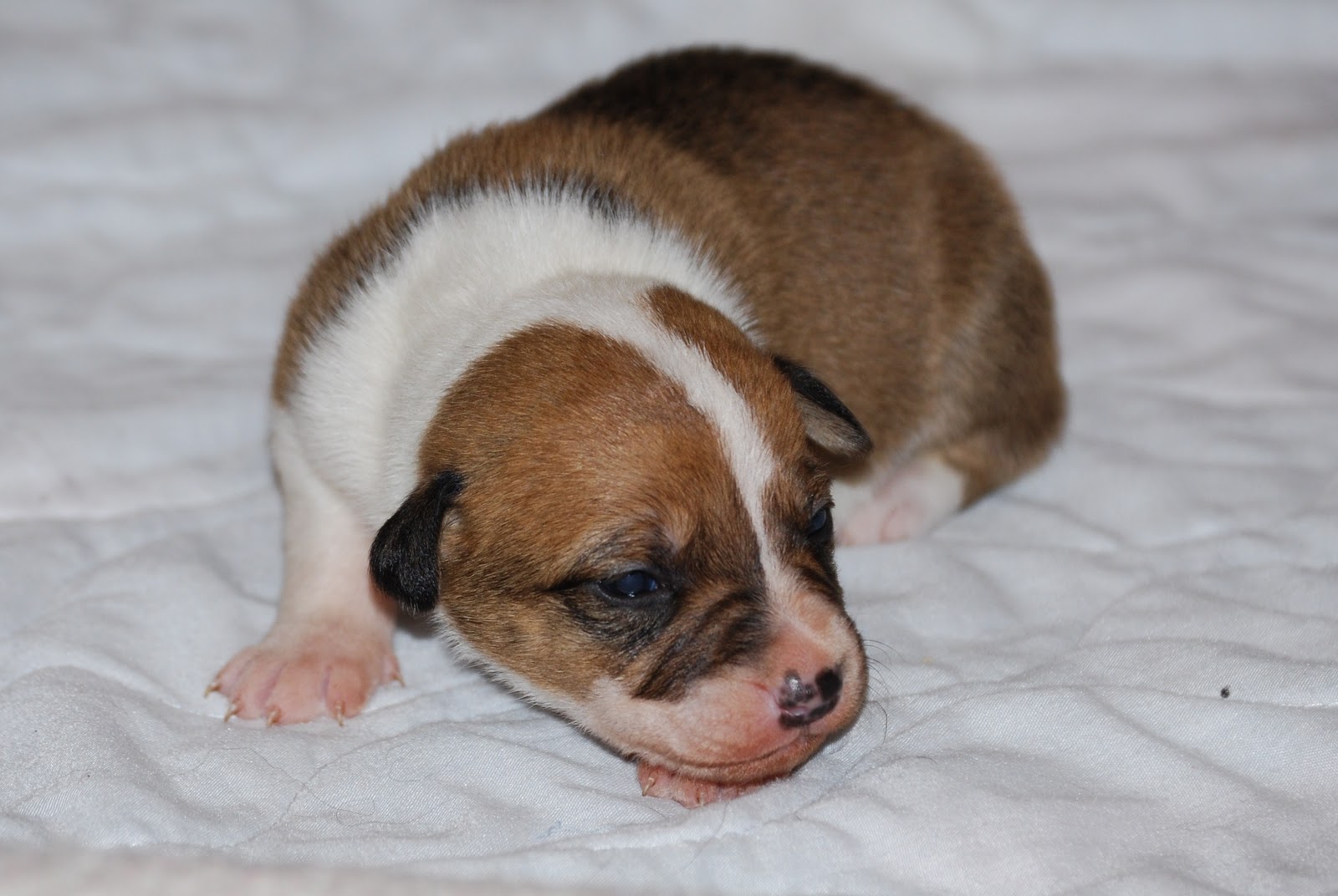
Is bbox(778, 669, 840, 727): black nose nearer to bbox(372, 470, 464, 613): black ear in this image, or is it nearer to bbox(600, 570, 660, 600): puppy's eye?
bbox(600, 570, 660, 600): puppy's eye

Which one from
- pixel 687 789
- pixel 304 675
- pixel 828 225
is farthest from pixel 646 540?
pixel 828 225

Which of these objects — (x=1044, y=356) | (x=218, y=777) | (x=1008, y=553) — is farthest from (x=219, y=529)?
(x=1044, y=356)

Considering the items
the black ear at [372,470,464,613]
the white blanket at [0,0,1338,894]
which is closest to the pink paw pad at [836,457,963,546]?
the white blanket at [0,0,1338,894]

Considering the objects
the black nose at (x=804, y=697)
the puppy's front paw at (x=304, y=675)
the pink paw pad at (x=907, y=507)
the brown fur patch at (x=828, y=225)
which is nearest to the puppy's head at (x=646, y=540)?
the black nose at (x=804, y=697)

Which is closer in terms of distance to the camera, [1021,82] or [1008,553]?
[1008,553]

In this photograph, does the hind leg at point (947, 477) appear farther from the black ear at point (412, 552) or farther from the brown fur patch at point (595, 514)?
the black ear at point (412, 552)

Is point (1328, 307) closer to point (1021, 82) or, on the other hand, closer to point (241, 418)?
point (1021, 82)

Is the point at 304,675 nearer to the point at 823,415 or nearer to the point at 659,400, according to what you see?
the point at 659,400
